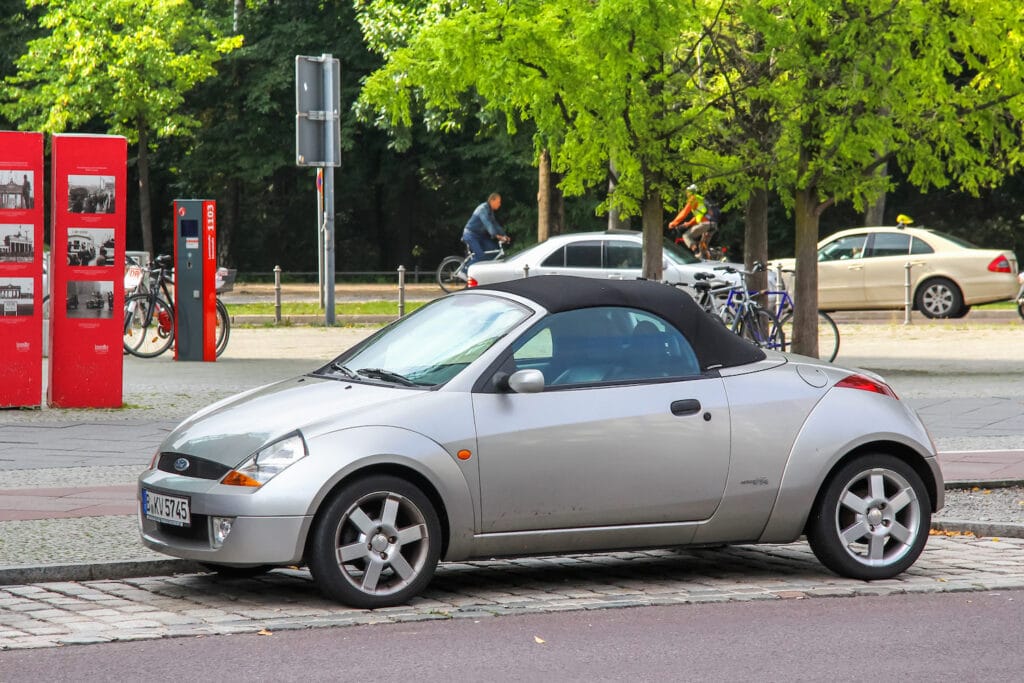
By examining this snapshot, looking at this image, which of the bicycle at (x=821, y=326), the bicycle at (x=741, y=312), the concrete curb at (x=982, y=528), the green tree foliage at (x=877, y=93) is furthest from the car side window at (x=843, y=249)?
the concrete curb at (x=982, y=528)

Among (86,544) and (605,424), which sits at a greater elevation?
(605,424)

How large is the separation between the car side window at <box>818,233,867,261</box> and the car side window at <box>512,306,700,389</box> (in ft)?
65.8

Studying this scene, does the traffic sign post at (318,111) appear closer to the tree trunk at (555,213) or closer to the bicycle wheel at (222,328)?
the bicycle wheel at (222,328)

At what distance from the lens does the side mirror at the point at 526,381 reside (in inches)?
276

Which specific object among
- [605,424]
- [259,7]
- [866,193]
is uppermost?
[259,7]

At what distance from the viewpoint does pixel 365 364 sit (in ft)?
25.0

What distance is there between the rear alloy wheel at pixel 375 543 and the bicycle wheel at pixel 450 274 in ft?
81.2

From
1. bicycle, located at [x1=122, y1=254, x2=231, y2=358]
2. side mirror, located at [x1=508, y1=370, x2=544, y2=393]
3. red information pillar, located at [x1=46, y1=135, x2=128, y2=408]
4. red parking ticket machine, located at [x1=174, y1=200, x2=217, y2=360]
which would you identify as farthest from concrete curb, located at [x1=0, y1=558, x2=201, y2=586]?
bicycle, located at [x1=122, y1=254, x2=231, y2=358]

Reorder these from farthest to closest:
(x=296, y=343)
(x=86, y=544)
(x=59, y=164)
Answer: (x=296, y=343), (x=59, y=164), (x=86, y=544)

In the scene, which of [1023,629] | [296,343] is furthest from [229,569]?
[296,343]

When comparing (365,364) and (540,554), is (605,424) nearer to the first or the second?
(540,554)

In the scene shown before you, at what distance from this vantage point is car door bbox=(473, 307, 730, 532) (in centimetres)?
705

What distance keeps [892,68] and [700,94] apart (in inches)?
82.1

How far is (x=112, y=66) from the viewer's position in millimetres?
39250
